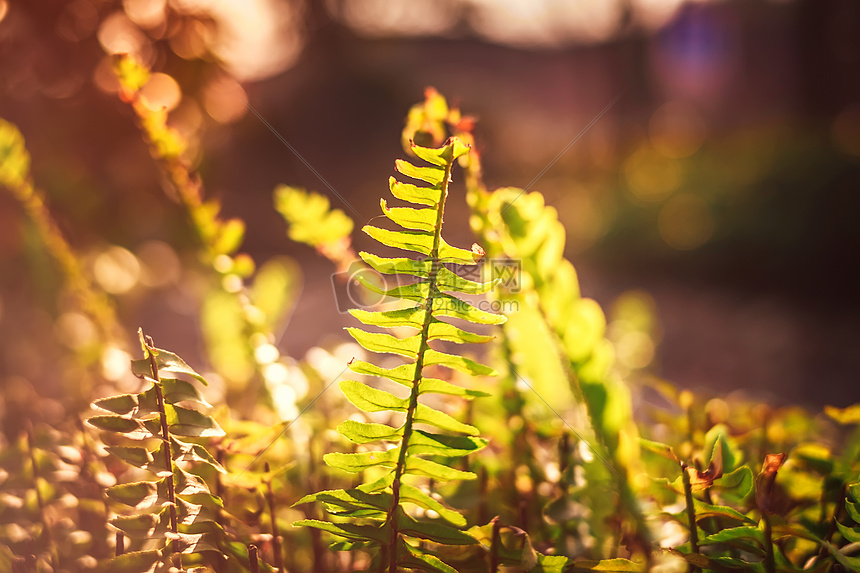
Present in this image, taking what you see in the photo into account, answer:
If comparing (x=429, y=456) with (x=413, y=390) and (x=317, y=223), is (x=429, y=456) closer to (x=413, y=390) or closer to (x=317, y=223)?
(x=413, y=390)

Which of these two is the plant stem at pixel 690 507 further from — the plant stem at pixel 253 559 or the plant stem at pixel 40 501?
the plant stem at pixel 40 501

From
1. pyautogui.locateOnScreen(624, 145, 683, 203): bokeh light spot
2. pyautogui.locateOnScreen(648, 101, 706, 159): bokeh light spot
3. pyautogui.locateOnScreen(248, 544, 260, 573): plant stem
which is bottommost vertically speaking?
pyautogui.locateOnScreen(248, 544, 260, 573): plant stem

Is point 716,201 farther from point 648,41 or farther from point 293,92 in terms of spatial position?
point 293,92

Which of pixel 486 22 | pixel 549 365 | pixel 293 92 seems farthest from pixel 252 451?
pixel 486 22

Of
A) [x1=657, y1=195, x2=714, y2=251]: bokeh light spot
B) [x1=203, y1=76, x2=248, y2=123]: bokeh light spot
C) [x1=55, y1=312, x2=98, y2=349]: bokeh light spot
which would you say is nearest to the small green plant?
[x1=55, y1=312, x2=98, y2=349]: bokeh light spot

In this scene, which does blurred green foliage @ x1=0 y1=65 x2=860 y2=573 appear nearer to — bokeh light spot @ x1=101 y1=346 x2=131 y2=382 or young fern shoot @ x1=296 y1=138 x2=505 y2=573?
young fern shoot @ x1=296 y1=138 x2=505 y2=573

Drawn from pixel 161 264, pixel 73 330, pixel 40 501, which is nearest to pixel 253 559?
pixel 40 501

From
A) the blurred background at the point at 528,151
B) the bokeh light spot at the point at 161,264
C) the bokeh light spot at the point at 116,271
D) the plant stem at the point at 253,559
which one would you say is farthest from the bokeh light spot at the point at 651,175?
the plant stem at the point at 253,559
